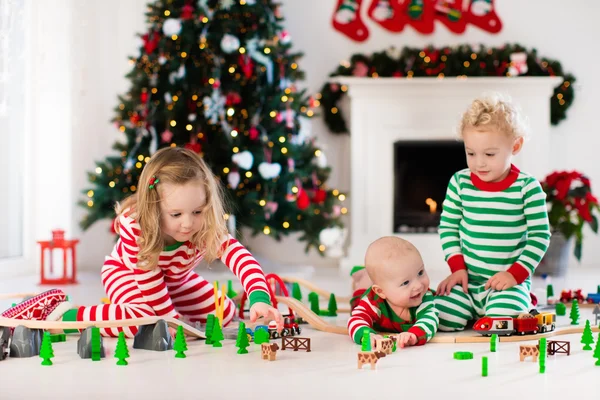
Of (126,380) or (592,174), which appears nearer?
(126,380)

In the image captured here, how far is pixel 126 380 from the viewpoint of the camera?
6.92ft

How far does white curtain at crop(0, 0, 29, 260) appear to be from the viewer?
17.6ft

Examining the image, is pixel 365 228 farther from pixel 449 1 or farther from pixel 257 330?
pixel 257 330

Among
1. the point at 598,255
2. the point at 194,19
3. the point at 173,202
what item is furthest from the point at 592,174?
the point at 173,202

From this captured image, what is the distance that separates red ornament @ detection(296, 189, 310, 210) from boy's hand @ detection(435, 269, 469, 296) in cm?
228

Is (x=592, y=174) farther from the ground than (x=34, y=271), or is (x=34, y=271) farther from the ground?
(x=592, y=174)

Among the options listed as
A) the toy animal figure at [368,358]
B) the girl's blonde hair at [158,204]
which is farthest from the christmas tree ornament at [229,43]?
the toy animal figure at [368,358]

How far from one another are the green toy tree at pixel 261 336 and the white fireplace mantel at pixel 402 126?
312cm

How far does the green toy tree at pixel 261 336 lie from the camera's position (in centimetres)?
257

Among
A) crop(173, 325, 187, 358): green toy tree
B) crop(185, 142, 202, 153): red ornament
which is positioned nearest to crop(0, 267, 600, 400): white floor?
crop(173, 325, 187, 358): green toy tree

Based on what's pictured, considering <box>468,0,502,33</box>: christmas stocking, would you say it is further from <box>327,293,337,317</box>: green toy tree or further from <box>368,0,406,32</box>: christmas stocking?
<box>327,293,337,317</box>: green toy tree

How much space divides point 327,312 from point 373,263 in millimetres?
725

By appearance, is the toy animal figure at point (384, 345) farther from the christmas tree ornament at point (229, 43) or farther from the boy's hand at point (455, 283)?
the christmas tree ornament at point (229, 43)

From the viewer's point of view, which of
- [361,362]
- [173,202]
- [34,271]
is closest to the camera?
[361,362]
